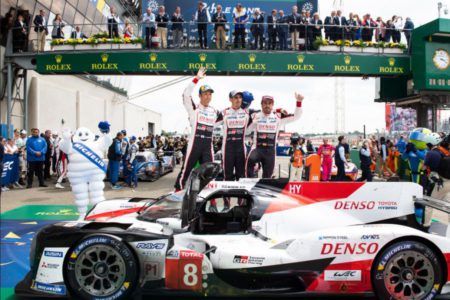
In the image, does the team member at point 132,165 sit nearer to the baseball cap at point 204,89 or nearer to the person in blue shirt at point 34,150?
the person in blue shirt at point 34,150

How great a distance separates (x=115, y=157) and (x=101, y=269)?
7305mm

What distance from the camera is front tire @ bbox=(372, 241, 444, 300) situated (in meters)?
3.23

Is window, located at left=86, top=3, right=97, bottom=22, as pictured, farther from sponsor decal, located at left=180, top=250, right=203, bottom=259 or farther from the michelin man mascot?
sponsor decal, located at left=180, top=250, right=203, bottom=259

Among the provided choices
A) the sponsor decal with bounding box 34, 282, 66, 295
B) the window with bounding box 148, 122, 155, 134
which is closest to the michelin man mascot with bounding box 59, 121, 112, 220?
the sponsor decal with bounding box 34, 282, 66, 295

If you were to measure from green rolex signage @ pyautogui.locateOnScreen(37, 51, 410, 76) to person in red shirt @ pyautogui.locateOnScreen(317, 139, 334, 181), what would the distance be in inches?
88.8

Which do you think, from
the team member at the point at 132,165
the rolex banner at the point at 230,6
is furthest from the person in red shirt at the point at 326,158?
the rolex banner at the point at 230,6

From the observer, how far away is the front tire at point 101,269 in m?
3.22

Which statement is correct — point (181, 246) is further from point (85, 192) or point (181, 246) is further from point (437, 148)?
point (437, 148)

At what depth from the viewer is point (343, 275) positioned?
3.26 metres

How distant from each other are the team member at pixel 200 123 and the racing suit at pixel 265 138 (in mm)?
637

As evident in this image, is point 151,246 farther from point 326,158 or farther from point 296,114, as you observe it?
point 326,158

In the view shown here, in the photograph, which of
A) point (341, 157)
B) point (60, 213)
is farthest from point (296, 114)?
point (341, 157)

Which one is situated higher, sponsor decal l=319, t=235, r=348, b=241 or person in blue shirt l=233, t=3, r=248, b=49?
person in blue shirt l=233, t=3, r=248, b=49

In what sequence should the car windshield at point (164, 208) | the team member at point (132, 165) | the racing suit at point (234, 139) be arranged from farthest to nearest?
the team member at point (132, 165)
the racing suit at point (234, 139)
the car windshield at point (164, 208)
